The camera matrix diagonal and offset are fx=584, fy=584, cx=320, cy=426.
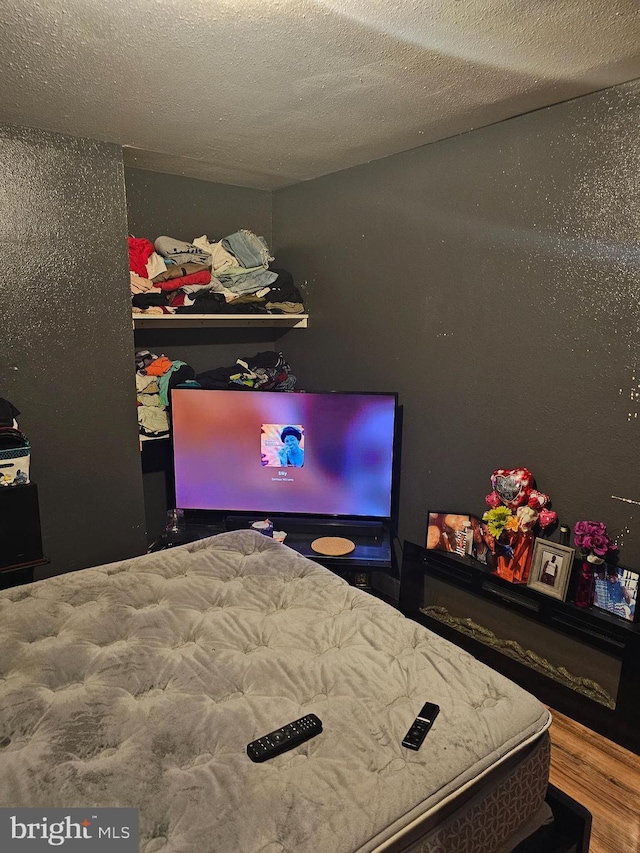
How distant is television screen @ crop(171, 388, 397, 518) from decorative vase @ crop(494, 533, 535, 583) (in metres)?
0.72

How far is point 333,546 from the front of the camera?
2938 millimetres

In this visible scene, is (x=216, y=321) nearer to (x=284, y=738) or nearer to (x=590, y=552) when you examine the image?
(x=590, y=552)

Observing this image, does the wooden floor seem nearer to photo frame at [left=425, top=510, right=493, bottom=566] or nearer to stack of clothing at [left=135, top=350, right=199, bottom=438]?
photo frame at [left=425, top=510, right=493, bottom=566]

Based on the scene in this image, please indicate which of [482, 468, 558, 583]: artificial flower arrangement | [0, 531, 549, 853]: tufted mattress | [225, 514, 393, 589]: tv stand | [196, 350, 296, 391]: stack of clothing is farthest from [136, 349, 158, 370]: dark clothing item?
[482, 468, 558, 583]: artificial flower arrangement

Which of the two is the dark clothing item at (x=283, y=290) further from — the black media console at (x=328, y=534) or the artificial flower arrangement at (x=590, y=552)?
the artificial flower arrangement at (x=590, y=552)

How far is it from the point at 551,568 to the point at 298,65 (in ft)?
6.53

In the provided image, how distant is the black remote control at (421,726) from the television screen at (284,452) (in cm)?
165

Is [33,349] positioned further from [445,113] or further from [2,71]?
[445,113]

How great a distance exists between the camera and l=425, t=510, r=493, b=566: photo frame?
8.49ft

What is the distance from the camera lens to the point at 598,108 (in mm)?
2066

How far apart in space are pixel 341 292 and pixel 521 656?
6.72 feet

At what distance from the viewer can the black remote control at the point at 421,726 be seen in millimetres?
1286

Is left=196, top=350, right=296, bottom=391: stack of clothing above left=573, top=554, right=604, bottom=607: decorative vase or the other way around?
above

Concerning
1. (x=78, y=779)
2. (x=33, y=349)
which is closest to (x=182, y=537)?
(x=33, y=349)
